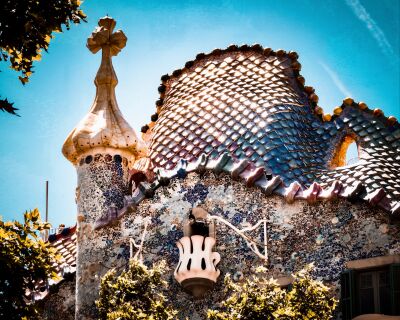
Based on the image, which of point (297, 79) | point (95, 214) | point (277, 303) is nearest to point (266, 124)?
point (297, 79)

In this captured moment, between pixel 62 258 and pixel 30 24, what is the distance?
666cm

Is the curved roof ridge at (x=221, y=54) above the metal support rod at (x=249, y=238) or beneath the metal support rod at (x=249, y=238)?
above

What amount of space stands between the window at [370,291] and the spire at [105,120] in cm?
417

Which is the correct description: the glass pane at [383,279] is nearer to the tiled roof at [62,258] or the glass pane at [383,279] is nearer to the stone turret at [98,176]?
the stone turret at [98,176]

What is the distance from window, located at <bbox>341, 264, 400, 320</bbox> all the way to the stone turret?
3.46m

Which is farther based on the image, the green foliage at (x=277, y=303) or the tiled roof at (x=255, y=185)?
the tiled roof at (x=255, y=185)

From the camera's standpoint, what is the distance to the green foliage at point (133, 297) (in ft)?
41.0

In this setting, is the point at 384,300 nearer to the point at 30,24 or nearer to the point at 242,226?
the point at 242,226

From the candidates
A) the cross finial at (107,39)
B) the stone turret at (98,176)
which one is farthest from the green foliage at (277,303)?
the cross finial at (107,39)

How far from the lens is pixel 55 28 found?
429 inches

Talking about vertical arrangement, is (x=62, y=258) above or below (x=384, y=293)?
above

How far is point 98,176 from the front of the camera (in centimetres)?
1612

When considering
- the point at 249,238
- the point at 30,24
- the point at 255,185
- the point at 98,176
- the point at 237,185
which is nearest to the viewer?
the point at 30,24

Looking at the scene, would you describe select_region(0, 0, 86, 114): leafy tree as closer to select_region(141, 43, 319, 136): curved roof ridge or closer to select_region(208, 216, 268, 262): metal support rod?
select_region(208, 216, 268, 262): metal support rod
